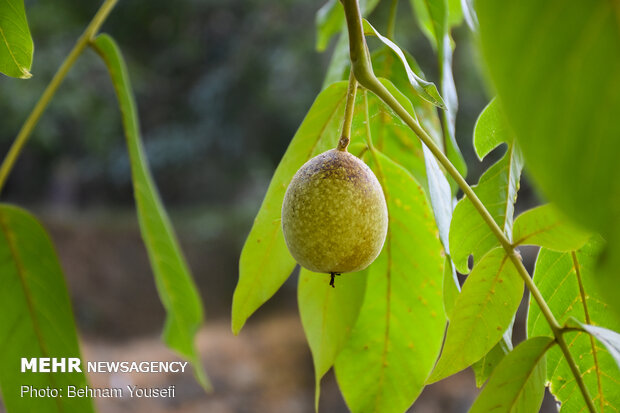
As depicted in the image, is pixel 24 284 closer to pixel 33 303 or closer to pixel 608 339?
pixel 33 303

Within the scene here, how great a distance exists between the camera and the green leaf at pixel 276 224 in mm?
414

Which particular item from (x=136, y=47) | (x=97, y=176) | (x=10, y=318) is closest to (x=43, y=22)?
(x=136, y=47)

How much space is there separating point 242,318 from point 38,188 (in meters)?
4.78

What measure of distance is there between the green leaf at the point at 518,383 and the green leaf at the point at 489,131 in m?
0.16

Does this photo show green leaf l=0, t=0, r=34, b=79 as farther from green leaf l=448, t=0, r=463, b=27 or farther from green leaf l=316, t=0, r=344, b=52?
green leaf l=448, t=0, r=463, b=27

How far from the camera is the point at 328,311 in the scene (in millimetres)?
454

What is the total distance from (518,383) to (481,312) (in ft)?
0.15

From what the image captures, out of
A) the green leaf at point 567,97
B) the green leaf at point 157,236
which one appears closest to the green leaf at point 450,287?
the green leaf at point 567,97

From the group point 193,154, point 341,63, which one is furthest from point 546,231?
point 193,154

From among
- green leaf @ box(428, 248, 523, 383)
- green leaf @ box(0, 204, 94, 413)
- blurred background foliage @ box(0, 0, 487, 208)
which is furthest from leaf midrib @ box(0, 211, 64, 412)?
blurred background foliage @ box(0, 0, 487, 208)

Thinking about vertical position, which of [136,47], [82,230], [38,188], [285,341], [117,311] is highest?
[136,47]

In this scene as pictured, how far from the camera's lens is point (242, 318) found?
41 cm

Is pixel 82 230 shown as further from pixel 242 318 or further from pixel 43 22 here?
pixel 242 318

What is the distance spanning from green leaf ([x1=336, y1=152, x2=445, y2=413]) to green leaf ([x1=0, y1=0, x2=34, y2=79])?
0.82 ft
